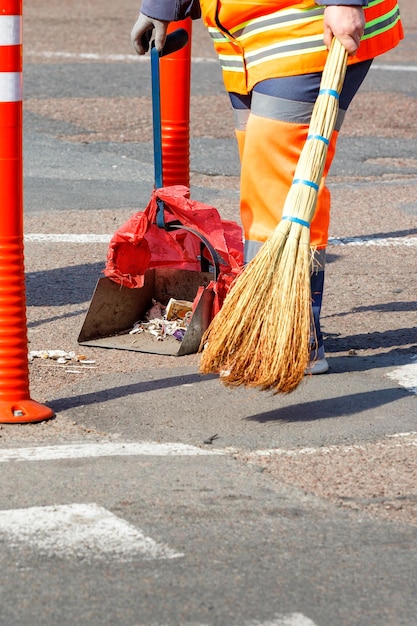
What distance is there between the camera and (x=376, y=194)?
336 inches

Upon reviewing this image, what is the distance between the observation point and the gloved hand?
495 cm

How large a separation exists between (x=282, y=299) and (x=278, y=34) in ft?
3.43

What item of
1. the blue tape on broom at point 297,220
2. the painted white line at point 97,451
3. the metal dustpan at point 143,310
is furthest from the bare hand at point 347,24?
the painted white line at point 97,451

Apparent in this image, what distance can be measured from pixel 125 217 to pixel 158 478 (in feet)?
13.8

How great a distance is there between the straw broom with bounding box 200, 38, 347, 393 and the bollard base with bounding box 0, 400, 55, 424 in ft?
1.89

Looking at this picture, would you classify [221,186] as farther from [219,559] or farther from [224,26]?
[219,559]

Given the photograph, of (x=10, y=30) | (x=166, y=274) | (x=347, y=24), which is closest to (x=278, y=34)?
(x=347, y=24)

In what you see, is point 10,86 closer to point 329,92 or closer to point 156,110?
point 329,92

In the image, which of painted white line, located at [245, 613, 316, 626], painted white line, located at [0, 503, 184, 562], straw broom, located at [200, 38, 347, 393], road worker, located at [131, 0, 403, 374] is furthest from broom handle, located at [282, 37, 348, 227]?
painted white line, located at [245, 613, 316, 626]

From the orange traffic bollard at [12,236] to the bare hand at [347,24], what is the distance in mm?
1061

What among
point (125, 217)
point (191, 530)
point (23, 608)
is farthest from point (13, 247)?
point (125, 217)

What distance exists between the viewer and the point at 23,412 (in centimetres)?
421

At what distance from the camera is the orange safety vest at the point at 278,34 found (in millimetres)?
4473

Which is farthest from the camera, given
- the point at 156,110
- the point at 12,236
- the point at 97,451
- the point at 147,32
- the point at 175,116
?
the point at 175,116
